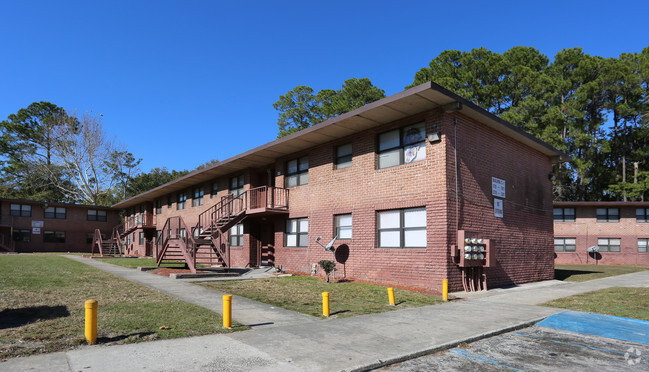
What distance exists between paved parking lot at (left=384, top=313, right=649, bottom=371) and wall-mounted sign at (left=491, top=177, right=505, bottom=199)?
769cm

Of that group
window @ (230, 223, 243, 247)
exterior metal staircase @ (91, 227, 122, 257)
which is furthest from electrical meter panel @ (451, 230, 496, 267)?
exterior metal staircase @ (91, 227, 122, 257)

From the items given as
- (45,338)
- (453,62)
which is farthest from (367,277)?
(453,62)

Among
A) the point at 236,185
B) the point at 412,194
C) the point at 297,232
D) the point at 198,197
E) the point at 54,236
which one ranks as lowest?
the point at 54,236

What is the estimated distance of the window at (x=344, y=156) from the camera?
1728cm

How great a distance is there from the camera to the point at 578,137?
1545 inches

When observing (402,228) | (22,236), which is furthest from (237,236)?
(22,236)

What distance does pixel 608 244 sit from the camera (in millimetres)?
34188

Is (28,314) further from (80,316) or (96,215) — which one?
(96,215)

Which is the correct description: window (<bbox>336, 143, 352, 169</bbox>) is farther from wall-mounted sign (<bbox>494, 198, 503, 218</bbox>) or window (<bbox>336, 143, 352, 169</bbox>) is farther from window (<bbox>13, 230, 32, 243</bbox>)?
window (<bbox>13, 230, 32, 243</bbox>)

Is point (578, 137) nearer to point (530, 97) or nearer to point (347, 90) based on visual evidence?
point (530, 97)

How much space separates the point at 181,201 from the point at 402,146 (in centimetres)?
2298

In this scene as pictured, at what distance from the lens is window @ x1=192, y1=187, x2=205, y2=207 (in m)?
29.7

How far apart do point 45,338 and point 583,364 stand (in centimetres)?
Result: 814

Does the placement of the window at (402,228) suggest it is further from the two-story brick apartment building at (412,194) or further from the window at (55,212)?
the window at (55,212)
